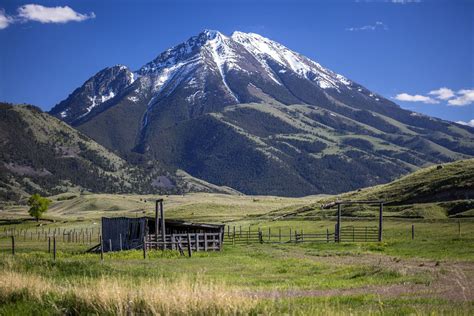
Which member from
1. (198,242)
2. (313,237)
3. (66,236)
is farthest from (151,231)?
(66,236)

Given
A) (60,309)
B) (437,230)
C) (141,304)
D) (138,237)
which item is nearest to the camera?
(141,304)

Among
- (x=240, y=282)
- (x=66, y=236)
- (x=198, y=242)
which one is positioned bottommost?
(x=66, y=236)

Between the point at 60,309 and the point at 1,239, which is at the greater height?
the point at 60,309

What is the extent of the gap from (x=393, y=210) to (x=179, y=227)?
39156mm

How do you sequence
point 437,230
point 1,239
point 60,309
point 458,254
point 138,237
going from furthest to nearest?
point 1,239, point 437,230, point 138,237, point 458,254, point 60,309

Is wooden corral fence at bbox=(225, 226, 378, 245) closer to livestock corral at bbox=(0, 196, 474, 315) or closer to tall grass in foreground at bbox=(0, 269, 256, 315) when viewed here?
livestock corral at bbox=(0, 196, 474, 315)

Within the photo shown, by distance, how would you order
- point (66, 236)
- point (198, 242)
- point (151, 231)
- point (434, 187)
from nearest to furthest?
point (198, 242)
point (151, 231)
point (66, 236)
point (434, 187)

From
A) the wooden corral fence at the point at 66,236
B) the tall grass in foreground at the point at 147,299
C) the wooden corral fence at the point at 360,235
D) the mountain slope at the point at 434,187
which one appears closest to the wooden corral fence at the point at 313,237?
the wooden corral fence at the point at 360,235

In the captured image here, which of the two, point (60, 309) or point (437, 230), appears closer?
point (60, 309)

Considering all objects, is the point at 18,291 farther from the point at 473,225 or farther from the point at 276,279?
the point at 473,225

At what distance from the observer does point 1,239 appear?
77062 mm

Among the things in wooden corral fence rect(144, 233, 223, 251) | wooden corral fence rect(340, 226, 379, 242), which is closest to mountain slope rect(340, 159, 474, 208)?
wooden corral fence rect(340, 226, 379, 242)

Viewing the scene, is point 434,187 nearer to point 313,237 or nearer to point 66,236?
point 313,237

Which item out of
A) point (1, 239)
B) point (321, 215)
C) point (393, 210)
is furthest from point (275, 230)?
point (1, 239)
